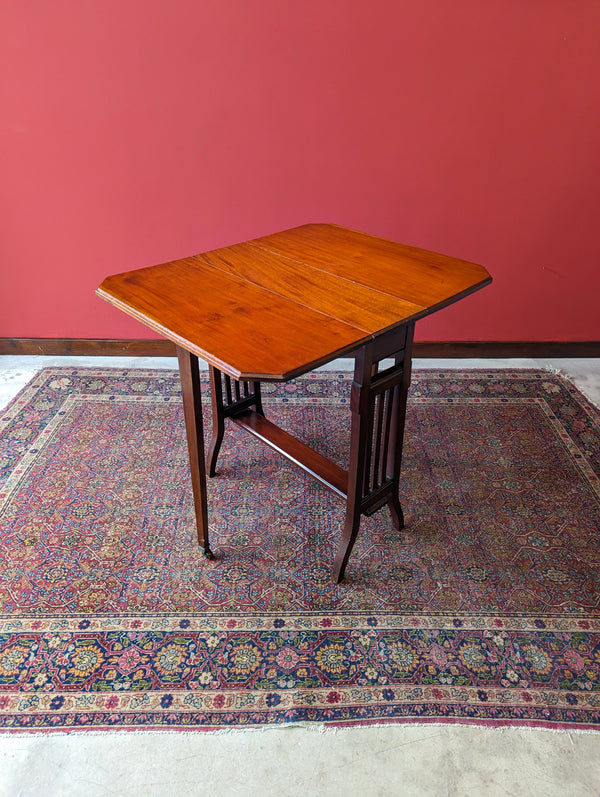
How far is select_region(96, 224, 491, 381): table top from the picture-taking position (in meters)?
1.73

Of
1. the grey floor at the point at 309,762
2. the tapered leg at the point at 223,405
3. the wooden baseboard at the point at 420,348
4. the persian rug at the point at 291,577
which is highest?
the tapered leg at the point at 223,405

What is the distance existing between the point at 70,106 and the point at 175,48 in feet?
2.06

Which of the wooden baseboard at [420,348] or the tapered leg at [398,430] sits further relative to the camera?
the wooden baseboard at [420,348]

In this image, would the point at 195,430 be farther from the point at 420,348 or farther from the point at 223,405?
the point at 420,348

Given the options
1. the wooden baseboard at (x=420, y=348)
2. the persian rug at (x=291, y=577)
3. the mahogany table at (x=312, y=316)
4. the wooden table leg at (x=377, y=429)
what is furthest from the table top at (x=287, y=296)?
the wooden baseboard at (x=420, y=348)

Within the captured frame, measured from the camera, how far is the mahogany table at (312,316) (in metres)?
1.77

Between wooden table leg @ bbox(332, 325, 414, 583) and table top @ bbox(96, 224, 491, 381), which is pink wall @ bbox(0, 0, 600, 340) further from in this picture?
wooden table leg @ bbox(332, 325, 414, 583)

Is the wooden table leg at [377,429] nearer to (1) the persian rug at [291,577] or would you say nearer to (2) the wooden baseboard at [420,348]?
(1) the persian rug at [291,577]

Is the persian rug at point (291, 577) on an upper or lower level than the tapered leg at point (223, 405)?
lower

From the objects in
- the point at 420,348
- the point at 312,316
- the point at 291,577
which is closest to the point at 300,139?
the point at 420,348

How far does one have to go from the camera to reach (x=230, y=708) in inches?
76.2

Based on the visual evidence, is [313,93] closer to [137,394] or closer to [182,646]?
[137,394]

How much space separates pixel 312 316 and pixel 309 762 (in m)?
1.28

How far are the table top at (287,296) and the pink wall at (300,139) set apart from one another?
1.07 meters
